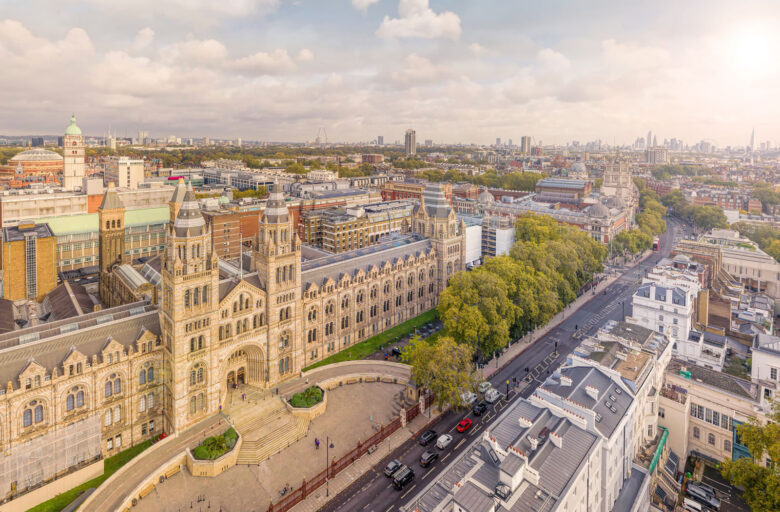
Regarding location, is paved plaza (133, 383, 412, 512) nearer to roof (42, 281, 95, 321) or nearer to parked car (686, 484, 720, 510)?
parked car (686, 484, 720, 510)

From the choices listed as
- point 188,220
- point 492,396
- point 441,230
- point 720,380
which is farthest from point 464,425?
point 441,230

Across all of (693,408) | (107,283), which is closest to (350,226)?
(107,283)

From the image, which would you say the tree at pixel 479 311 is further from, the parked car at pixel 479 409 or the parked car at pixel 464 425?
the parked car at pixel 464 425

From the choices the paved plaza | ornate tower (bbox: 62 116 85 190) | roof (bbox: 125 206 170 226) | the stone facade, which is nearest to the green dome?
ornate tower (bbox: 62 116 85 190)

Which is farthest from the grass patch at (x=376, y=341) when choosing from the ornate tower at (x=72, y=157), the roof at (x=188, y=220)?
the ornate tower at (x=72, y=157)

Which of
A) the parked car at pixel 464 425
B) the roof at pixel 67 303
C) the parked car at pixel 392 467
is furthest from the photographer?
the roof at pixel 67 303

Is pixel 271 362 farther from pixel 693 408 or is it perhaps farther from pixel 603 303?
pixel 603 303
